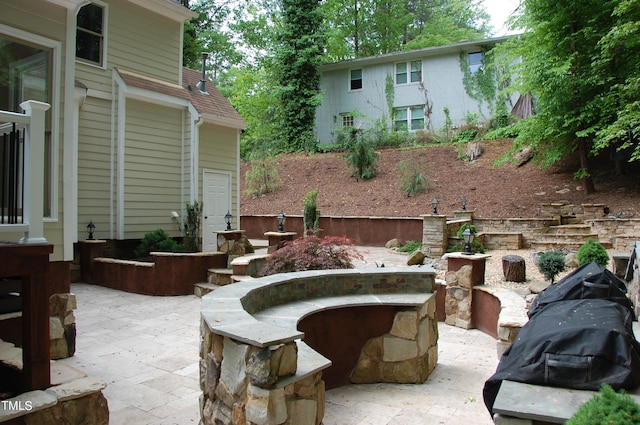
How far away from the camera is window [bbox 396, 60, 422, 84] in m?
20.0

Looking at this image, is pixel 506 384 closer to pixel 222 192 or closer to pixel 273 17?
pixel 222 192

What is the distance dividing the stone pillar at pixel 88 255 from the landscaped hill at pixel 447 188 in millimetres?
7431

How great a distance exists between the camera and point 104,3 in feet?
29.8

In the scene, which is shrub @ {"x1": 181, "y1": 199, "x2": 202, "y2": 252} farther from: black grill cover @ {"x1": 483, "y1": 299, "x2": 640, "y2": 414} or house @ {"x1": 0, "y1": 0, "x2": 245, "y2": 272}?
black grill cover @ {"x1": 483, "y1": 299, "x2": 640, "y2": 414}

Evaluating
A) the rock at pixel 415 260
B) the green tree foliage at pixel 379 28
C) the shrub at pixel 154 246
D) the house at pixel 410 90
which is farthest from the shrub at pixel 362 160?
the green tree foliage at pixel 379 28

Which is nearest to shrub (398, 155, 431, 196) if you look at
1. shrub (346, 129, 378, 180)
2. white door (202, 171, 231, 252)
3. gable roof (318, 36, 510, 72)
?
shrub (346, 129, 378, 180)

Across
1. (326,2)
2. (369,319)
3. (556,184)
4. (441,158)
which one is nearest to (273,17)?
(326,2)

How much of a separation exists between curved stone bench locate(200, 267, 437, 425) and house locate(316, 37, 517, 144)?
621 inches

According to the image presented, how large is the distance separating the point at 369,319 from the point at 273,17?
22.4m

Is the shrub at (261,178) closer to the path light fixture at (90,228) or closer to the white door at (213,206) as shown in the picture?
the white door at (213,206)

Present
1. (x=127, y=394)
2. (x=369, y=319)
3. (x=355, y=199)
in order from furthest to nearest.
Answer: (x=355, y=199) → (x=369, y=319) → (x=127, y=394)

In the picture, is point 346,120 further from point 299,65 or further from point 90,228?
point 90,228

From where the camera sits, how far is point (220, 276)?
7.96 m

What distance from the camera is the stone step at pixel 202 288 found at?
25.4 ft
